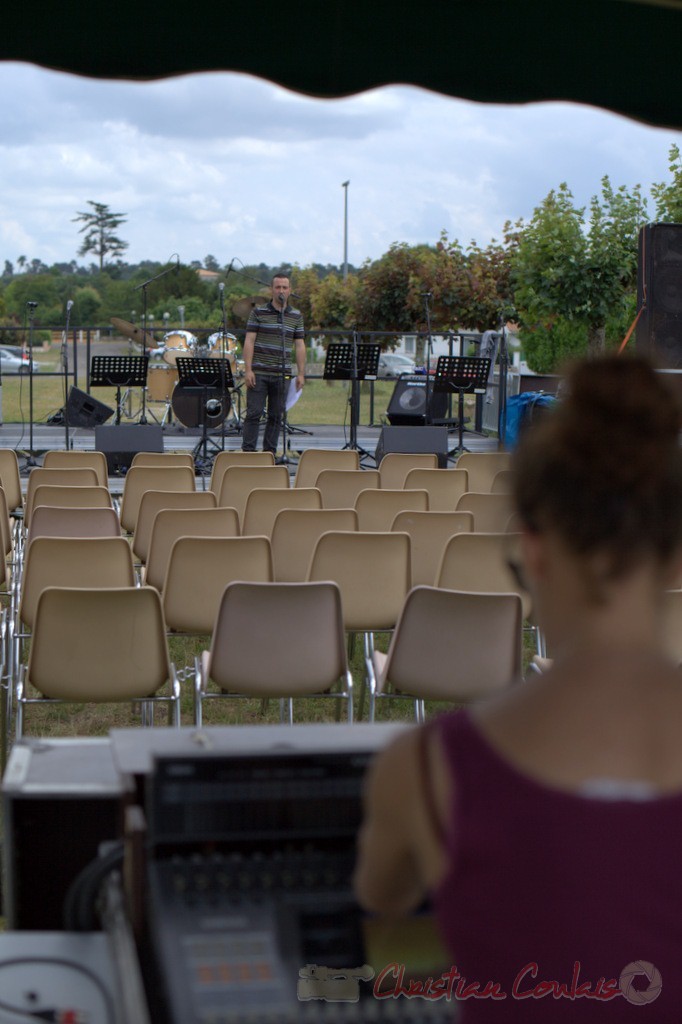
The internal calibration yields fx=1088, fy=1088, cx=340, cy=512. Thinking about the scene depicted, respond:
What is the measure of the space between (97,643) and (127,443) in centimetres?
648

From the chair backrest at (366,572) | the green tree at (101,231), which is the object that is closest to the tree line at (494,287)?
the chair backrest at (366,572)

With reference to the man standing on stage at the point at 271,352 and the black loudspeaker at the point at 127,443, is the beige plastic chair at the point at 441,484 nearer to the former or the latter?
the black loudspeaker at the point at 127,443

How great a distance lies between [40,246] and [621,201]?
41.6ft

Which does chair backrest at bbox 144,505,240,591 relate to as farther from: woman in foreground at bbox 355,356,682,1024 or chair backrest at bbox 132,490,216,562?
woman in foreground at bbox 355,356,682,1024

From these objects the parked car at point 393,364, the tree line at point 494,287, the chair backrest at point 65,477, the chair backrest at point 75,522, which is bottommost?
the chair backrest at point 75,522

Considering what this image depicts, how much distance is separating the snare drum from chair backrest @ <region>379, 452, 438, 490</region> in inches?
376

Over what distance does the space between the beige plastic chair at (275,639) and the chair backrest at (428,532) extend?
149 cm

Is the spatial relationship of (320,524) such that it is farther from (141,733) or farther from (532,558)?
(532,558)

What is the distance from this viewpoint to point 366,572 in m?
4.68

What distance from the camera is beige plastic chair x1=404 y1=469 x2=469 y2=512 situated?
7188 mm

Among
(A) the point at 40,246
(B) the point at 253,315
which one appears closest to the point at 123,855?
(B) the point at 253,315

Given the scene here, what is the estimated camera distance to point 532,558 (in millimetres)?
1130

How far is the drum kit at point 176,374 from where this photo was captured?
14594 mm

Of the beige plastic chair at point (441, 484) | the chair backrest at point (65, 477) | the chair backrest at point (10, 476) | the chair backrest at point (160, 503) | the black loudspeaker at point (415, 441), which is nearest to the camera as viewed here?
the chair backrest at point (160, 503)
